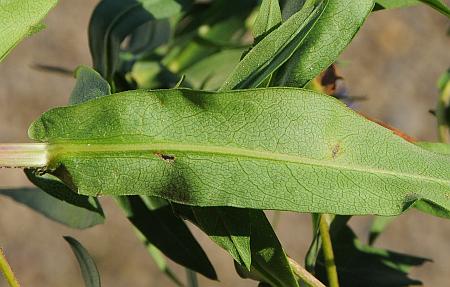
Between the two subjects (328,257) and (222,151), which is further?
(328,257)

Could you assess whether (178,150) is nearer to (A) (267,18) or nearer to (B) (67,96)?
(A) (267,18)

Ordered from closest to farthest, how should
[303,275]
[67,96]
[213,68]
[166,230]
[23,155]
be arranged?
[23,155]
[303,275]
[166,230]
[213,68]
[67,96]

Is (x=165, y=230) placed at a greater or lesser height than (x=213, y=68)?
lesser

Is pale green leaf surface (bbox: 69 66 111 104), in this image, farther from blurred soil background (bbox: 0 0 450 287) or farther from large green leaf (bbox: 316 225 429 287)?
blurred soil background (bbox: 0 0 450 287)

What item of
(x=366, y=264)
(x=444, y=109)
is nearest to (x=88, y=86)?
(x=366, y=264)

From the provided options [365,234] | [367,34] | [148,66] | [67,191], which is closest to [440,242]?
[365,234]

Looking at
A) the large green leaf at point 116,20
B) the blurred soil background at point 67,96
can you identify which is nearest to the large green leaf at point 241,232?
the large green leaf at point 116,20

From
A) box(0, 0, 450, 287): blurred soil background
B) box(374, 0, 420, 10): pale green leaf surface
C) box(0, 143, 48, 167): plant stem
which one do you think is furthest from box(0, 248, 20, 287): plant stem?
box(0, 0, 450, 287): blurred soil background

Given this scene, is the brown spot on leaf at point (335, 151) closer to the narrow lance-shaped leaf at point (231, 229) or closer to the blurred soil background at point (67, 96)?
the narrow lance-shaped leaf at point (231, 229)
